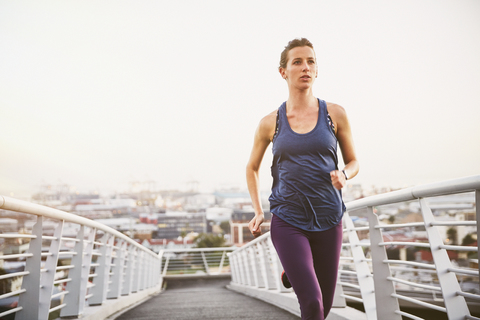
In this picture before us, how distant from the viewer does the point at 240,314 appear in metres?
4.88

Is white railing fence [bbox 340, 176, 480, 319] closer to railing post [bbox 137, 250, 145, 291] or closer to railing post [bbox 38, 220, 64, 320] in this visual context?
railing post [bbox 38, 220, 64, 320]

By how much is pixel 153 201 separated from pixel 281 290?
295ft

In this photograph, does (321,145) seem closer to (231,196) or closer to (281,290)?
(281,290)

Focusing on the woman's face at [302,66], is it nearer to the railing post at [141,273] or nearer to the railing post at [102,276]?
the railing post at [102,276]

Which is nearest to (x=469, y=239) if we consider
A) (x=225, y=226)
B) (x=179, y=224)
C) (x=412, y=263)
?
(x=412, y=263)

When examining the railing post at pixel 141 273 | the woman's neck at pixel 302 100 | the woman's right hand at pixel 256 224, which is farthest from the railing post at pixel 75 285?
the railing post at pixel 141 273

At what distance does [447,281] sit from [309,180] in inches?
30.9

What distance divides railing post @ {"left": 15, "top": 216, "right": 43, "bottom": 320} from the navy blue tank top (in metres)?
1.82

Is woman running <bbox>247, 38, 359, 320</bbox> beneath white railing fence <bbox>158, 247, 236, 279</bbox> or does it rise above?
Result: beneath

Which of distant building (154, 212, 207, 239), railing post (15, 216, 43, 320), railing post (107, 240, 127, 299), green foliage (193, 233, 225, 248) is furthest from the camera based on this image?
distant building (154, 212, 207, 239)

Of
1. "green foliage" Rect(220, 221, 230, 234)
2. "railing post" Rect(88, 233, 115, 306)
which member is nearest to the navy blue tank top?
"railing post" Rect(88, 233, 115, 306)

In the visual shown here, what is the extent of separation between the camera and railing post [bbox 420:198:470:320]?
204cm

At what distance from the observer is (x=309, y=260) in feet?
6.60

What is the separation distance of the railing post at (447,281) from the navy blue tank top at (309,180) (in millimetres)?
477
